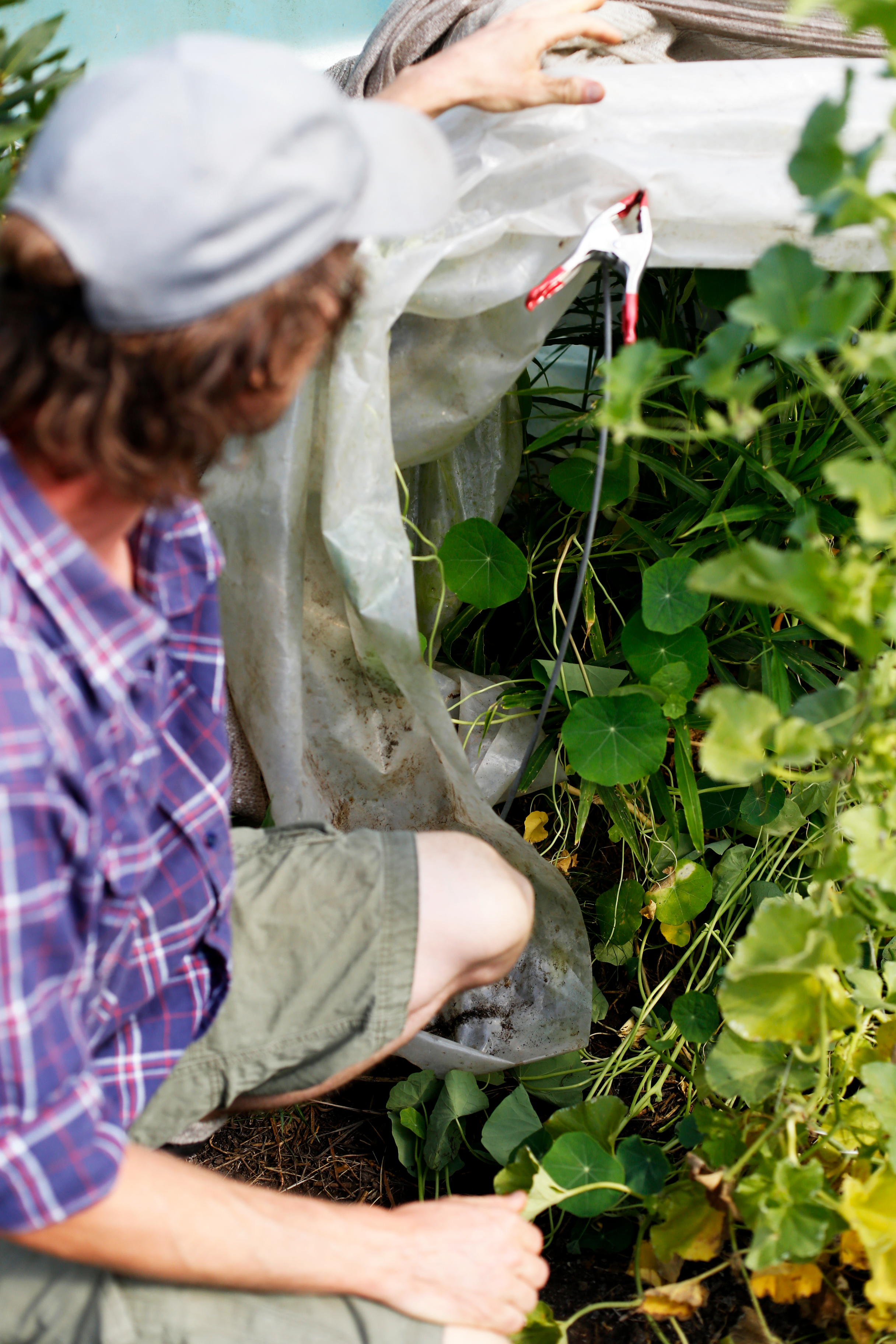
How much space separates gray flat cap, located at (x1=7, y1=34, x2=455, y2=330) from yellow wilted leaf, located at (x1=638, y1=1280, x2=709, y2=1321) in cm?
88

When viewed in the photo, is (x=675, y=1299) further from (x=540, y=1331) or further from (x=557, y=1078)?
(x=557, y=1078)

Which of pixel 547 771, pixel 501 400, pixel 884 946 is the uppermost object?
pixel 501 400

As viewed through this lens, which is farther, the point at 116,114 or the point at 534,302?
the point at 534,302

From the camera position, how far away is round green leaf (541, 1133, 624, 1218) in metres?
0.97

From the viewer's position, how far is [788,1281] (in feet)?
2.98

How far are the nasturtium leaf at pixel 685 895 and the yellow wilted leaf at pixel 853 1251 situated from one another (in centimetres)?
40

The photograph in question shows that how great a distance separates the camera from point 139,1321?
717 mm

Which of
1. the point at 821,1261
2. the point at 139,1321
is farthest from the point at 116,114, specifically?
the point at 821,1261

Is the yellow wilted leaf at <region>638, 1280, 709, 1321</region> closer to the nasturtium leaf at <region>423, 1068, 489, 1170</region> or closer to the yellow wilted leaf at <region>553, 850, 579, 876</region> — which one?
the nasturtium leaf at <region>423, 1068, 489, 1170</region>

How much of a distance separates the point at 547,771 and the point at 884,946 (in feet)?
1.51

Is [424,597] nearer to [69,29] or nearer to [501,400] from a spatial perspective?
[501,400]

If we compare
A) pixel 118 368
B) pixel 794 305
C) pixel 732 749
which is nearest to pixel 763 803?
pixel 732 749

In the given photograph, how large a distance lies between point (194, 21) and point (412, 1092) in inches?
64.3

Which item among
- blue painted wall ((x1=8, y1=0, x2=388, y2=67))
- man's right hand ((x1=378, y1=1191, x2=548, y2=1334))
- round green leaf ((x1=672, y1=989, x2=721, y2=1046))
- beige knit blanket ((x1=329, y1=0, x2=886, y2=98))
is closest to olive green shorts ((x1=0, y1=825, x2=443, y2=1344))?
man's right hand ((x1=378, y1=1191, x2=548, y2=1334))
